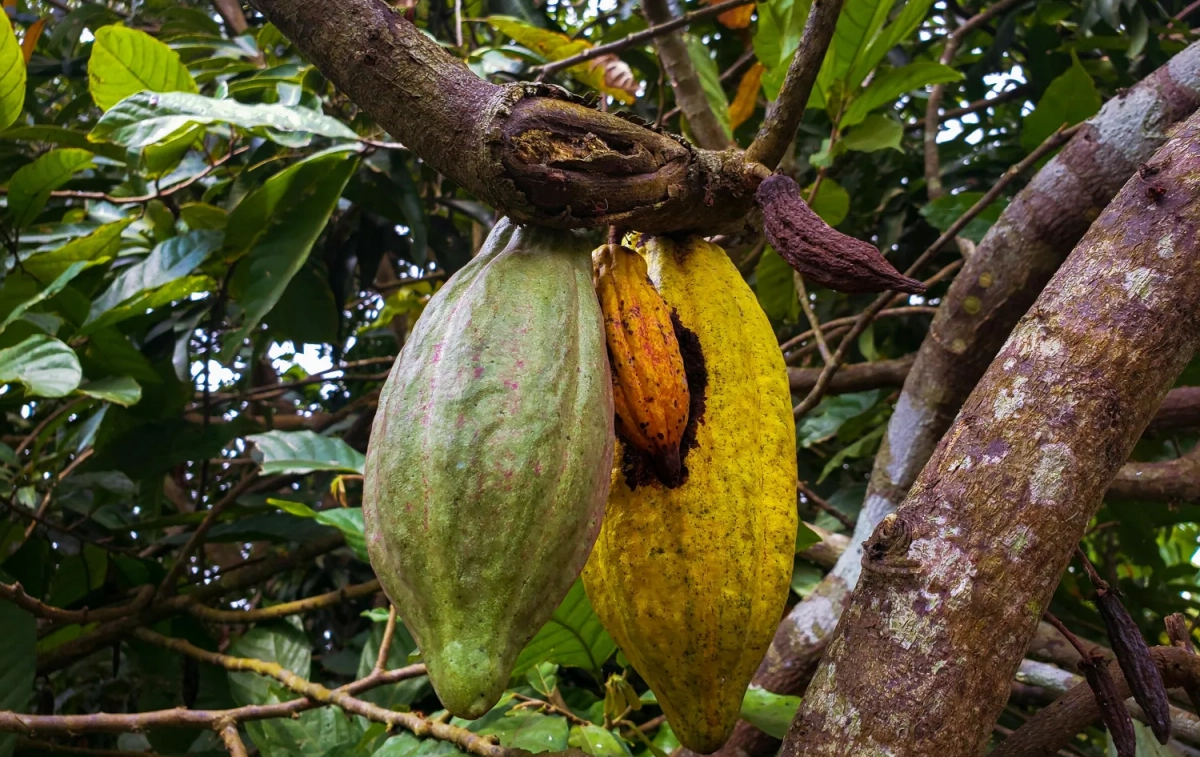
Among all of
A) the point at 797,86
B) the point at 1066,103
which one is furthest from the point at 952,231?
the point at 797,86

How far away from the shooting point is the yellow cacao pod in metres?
0.80

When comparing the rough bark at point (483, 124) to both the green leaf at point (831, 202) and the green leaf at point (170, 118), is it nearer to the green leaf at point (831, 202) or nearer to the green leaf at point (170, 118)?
the green leaf at point (170, 118)

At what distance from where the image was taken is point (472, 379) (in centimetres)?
69

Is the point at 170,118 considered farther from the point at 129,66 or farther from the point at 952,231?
the point at 952,231

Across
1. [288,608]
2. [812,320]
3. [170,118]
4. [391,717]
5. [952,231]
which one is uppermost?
[170,118]

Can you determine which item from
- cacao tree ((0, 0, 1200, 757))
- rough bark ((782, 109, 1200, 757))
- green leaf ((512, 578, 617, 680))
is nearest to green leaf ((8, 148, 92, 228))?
cacao tree ((0, 0, 1200, 757))

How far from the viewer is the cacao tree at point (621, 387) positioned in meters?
0.71

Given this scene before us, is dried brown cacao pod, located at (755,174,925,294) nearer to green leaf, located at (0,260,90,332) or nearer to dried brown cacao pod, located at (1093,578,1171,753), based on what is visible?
dried brown cacao pod, located at (1093,578,1171,753)

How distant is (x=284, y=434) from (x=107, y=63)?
783 mm

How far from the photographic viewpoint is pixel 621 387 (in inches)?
32.4

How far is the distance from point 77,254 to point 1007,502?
1.80 meters

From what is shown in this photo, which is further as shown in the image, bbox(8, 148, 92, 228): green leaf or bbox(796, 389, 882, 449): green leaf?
bbox(796, 389, 882, 449): green leaf

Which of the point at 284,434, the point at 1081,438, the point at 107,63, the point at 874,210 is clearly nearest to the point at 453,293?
the point at 1081,438

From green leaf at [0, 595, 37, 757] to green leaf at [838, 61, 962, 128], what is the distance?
5.08ft
